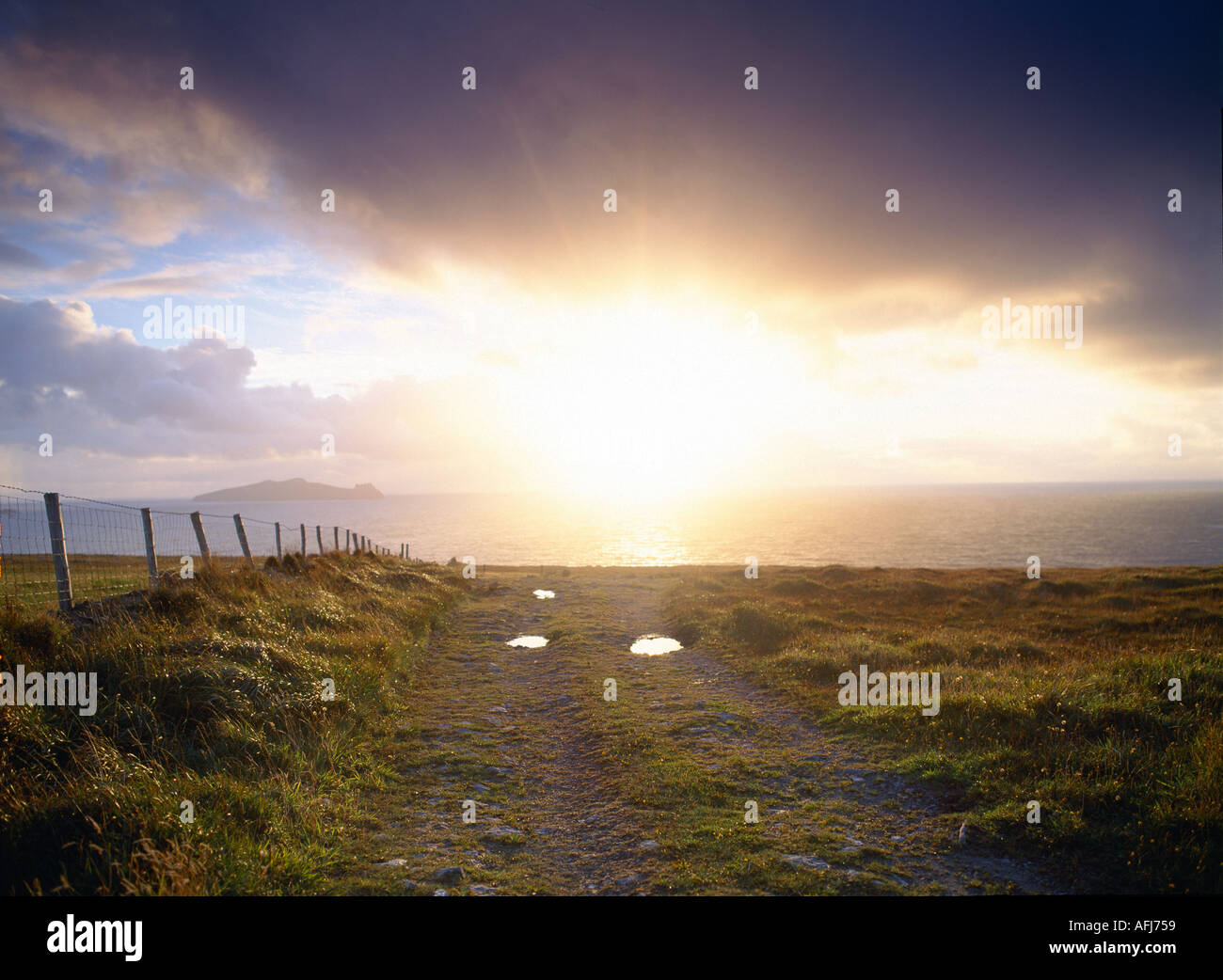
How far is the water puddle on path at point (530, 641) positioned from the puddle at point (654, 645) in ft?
9.34

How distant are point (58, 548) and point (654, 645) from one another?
14.2m

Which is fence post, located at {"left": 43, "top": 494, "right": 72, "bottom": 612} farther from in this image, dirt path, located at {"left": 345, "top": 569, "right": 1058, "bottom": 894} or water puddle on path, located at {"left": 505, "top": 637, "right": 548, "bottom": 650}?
water puddle on path, located at {"left": 505, "top": 637, "right": 548, "bottom": 650}

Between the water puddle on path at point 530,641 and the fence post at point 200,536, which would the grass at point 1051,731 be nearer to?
the water puddle on path at point 530,641

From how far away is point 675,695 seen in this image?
12.2m

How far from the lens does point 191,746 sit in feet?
23.7

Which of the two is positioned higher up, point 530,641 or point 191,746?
point 191,746

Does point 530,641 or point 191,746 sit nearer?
point 191,746

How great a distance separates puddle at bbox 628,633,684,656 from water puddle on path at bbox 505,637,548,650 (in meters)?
2.85

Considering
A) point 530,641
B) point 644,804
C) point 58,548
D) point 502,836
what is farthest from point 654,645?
point 58,548

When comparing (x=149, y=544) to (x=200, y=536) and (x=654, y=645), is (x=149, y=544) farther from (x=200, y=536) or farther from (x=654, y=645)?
(x=654, y=645)

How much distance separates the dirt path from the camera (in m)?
A: 5.61

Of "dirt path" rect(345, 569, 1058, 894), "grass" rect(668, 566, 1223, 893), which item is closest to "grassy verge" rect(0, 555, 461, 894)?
"dirt path" rect(345, 569, 1058, 894)

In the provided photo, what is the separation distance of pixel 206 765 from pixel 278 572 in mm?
12833
